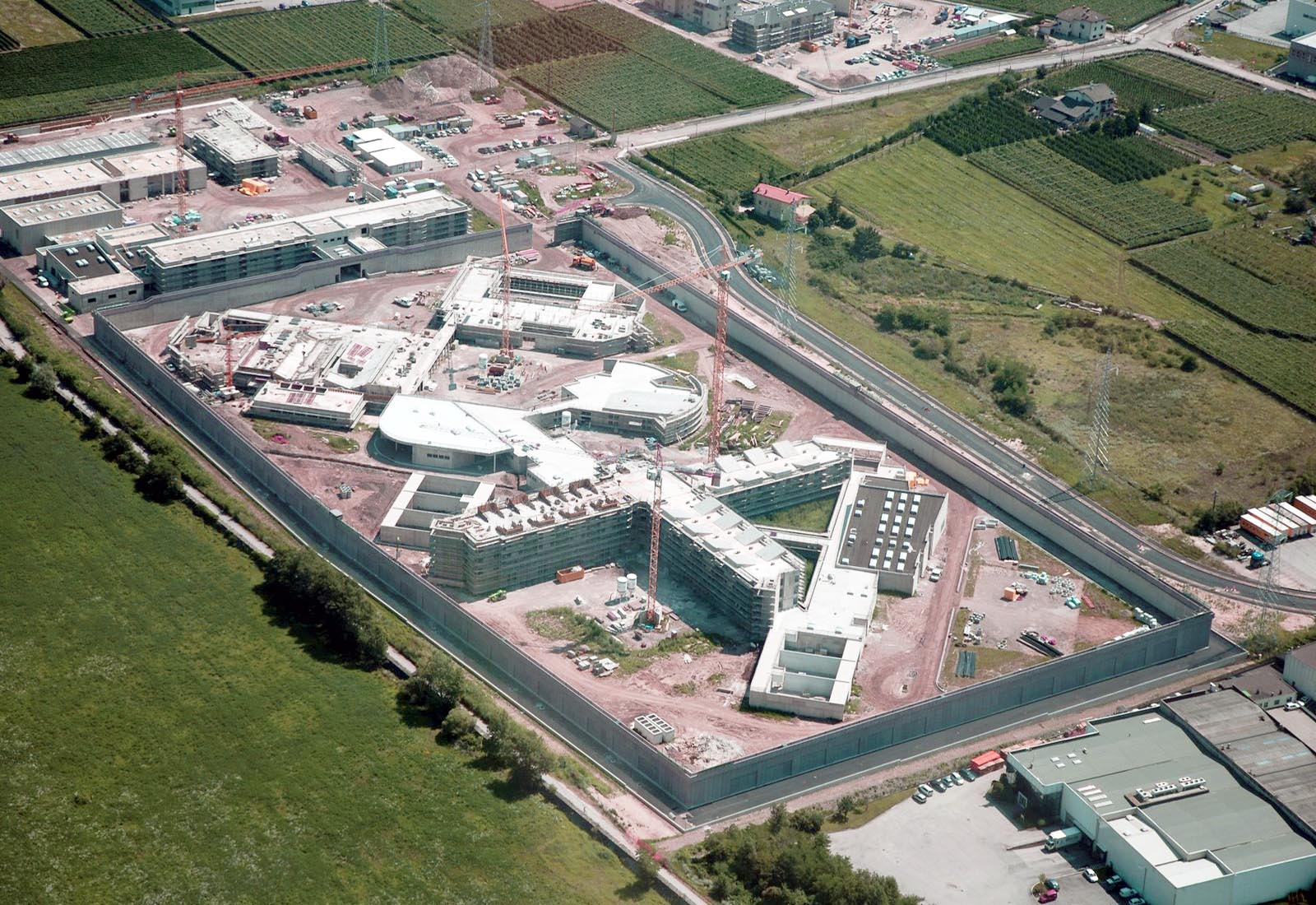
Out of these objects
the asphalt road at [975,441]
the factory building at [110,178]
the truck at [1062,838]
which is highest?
the factory building at [110,178]

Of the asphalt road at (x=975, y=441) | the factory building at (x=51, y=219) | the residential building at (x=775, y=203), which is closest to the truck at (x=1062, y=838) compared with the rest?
the asphalt road at (x=975, y=441)

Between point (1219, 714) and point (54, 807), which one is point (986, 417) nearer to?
point (1219, 714)

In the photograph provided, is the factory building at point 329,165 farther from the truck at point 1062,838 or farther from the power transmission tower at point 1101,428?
the truck at point 1062,838

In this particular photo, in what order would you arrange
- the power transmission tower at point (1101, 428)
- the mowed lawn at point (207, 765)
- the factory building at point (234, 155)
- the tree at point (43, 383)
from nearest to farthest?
the mowed lawn at point (207, 765)
the power transmission tower at point (1101, 428)
the tree at point (43, 383)
the factory building at point (234, 155)

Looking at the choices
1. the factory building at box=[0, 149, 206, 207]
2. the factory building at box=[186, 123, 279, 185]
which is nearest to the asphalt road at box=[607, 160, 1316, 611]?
the factory building at box=[186, 123, 279, 185]

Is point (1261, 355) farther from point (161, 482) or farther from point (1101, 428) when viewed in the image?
point (161, 482)

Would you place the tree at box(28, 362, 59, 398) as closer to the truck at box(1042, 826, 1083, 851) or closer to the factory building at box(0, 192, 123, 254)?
the factory building at box(0, 192, 123, 254)

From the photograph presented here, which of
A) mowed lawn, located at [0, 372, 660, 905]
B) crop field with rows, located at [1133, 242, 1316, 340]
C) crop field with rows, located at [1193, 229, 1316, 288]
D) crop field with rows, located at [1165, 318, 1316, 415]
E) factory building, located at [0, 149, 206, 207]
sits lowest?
mowed lawn, located at [0, 372, 660, 905]
